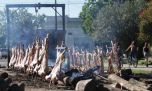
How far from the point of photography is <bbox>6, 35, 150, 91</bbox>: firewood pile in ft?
62.7

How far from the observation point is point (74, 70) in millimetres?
22562

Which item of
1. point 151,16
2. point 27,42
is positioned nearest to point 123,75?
point 27,42

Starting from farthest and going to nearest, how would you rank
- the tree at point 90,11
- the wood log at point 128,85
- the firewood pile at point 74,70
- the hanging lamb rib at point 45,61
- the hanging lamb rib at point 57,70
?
the tree at point 90,11 → the hanging lamb rib at point 45,61 → the hanging lamb rib at point 57,70 → the firewood pile at point 74,70 → the wood log at point 128,85

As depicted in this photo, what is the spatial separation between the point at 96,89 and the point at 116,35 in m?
44.1

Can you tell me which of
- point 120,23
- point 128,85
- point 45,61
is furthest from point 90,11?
point 128,85

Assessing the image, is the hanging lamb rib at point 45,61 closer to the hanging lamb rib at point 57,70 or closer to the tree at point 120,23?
the hanging lamb rib at point 57,70

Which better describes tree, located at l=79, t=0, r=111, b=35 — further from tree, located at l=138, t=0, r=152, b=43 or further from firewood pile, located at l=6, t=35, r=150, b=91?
firewood pile, located at l=6, t=35, r=150, b=91

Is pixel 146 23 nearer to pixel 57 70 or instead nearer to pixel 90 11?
pixel 57 70

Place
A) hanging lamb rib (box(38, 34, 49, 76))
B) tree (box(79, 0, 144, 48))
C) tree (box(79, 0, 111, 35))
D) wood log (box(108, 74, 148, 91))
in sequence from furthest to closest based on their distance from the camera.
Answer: tree (box(79, 0, 111, 35)) → tree (box(79, 0, 144, 48)) → hanging lamb rib (box(38, 34, 49, 76)) → wood log (box(108, 74, 148, 91))

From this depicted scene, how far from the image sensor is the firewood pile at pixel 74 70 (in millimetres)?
19109

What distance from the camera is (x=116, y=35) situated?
6078 centimetres

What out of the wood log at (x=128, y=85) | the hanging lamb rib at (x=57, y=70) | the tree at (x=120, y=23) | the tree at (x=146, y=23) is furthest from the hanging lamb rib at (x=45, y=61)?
the tree at (x=120, y=23)

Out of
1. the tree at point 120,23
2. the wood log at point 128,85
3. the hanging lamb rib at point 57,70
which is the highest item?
the tree at point 120,23

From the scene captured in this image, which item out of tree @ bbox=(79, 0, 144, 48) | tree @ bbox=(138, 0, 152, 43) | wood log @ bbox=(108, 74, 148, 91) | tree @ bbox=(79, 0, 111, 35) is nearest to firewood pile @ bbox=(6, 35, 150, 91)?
wood log @ bbox=(108, 74, 148, 91)
